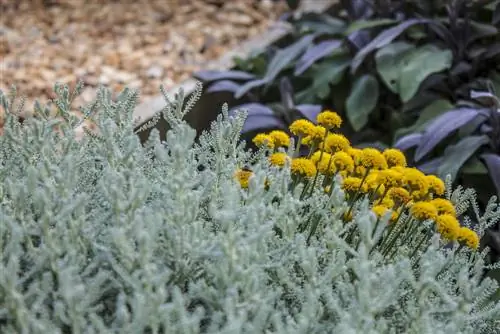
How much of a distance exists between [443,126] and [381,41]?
56cm

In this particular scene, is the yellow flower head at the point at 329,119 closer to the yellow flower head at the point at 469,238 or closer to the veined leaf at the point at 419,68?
the yellow flower head at the point at 469,238

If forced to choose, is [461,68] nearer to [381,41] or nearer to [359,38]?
[381,41]

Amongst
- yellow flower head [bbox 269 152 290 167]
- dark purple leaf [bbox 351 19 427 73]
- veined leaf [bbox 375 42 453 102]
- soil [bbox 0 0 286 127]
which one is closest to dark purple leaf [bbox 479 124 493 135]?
veined leaf [bbox 375 42 453 102]

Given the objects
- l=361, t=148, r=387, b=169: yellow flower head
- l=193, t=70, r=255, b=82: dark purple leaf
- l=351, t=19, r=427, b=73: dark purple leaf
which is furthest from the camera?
l=193, t=70, r=255, b=82: dark purple leaf

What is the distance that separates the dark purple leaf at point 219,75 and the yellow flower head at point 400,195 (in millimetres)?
1933

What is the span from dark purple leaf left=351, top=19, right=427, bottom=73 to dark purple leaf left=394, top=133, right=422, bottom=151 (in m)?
0.49

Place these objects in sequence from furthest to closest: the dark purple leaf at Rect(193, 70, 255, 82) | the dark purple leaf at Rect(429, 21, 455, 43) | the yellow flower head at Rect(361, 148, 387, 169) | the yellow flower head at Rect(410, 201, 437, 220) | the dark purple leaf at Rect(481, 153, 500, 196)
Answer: the dark purple leaf at Rect(193, 70, 255, 82), the dark purple leaf at Rect(429, 21, 455, 43), the dark purple leaf at Rect(481, 153, 500, 196), the yellow flower head at Rect(361, 148, 387, 169), the yellow flower head at Rect(410, 201, 437, 220)

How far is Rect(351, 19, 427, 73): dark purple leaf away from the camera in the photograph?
315 centimetres

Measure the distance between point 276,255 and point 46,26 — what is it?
3.24 meters

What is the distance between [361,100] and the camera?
3266 mm

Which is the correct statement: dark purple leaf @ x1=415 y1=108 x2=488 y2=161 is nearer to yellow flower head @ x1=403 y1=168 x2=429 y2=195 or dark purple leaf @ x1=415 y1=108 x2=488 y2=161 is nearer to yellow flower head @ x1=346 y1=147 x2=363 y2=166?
yellow flower head @ x1=346 y1=147 x2=363 y2=166

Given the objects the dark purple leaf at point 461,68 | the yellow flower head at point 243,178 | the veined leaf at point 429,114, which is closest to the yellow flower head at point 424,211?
the yellow flower head at point 243,178

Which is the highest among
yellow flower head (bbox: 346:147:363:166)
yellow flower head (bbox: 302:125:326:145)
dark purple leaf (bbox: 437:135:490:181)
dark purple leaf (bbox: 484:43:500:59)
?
yellow flower head (bbox: 302:125:326:145)

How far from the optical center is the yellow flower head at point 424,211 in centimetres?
159
